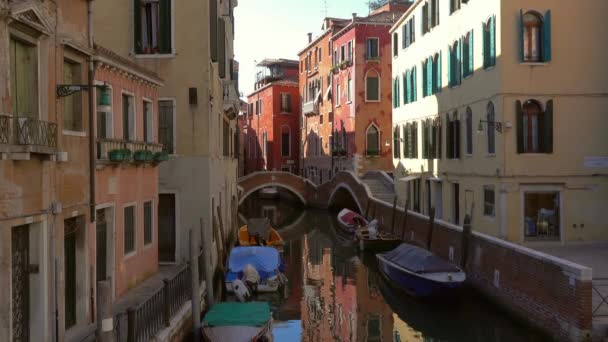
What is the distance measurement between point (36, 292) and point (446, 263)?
8.79m

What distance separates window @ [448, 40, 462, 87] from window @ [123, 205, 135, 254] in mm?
9815

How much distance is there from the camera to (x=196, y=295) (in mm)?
9734

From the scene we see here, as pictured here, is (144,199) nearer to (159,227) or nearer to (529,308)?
(159,227)

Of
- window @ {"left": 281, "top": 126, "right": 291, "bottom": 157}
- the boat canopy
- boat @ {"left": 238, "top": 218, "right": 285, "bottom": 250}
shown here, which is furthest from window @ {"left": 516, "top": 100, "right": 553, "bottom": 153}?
window @ {"left": 281, "top": 126, "right": 291, "bottom": 157}

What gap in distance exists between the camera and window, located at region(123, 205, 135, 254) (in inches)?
413

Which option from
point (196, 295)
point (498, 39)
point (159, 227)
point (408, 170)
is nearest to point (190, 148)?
point (159, 227)

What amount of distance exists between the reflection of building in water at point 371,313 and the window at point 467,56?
547 centimetres

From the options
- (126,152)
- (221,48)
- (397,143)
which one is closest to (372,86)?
(397,143)

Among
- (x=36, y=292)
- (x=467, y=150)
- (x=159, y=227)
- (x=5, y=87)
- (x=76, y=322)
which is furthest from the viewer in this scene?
(x=467, y=150)

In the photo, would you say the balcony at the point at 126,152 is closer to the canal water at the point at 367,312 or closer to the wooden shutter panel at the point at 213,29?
the wooden shutter panel at the point at 213,29

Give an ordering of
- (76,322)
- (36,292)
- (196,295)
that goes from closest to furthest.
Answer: (36,292), (76,322), (196,295)

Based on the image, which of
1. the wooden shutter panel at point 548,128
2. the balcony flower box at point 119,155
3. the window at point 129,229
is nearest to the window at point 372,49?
the wooden shutter panel at point 548,128

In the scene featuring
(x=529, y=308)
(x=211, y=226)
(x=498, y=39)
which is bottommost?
(x=529, y=308)

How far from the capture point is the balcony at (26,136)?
561 centimetres
